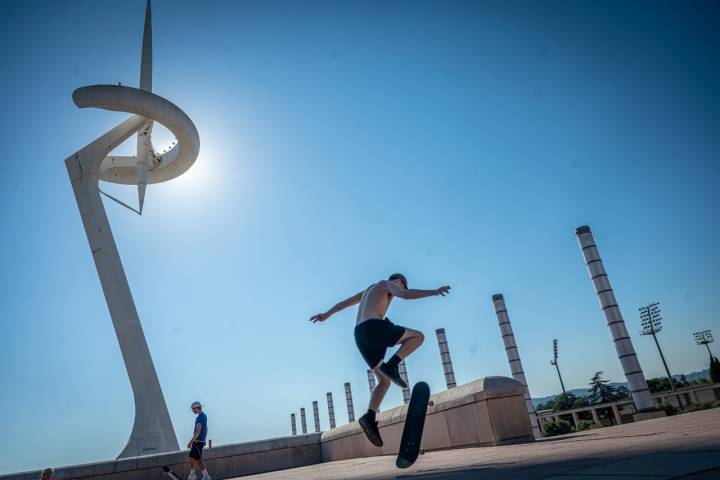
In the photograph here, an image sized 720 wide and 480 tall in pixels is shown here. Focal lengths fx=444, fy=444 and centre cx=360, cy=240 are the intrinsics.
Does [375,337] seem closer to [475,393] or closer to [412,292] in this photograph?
[412,292]

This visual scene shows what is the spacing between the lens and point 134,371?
1788cm

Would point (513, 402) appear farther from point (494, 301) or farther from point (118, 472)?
point (494, 301)

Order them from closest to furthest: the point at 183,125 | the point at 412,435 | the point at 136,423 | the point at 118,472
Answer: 1. the point at 412,435
2. the point at 118,472
3. the point at 136,423
4. the point at 183,125

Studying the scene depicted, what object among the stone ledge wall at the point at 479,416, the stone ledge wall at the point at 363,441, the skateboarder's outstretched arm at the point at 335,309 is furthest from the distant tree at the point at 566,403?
the skateboarder's outstretched arm at the point at 335,309

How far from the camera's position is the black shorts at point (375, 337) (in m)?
3.80

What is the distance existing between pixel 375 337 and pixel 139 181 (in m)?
20.5

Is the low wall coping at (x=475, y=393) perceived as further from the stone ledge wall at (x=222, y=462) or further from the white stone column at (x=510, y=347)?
the white stone column at (x=510, y=347)

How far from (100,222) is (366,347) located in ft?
64.8

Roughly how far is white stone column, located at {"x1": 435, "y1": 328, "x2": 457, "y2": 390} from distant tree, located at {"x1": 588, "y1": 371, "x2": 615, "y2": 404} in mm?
40729

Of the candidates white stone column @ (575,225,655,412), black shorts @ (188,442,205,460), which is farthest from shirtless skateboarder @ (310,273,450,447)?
white stone column @ (575,225,655,412)

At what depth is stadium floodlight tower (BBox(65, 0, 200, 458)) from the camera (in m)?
17.4

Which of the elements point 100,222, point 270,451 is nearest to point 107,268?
point 100,222

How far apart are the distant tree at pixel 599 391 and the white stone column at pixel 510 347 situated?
42674 millimetres

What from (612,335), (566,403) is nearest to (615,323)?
(612,335)
